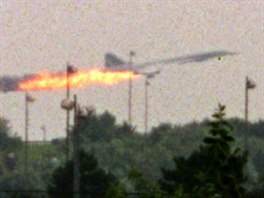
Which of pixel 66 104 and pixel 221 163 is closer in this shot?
pixel 221 163

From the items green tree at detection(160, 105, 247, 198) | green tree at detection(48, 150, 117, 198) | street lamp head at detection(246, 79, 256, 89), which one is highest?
street lamp head at detection(246, 79, 256, 89)

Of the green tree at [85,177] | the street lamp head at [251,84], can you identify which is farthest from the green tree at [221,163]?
the green tree at [85,177]

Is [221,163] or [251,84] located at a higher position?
[251,84]

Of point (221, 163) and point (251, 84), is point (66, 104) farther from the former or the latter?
point (221, 163)

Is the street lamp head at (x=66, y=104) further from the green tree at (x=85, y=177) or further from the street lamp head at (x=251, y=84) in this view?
the green tree at (x=85, y=177)

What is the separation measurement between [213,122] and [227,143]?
1.29ft

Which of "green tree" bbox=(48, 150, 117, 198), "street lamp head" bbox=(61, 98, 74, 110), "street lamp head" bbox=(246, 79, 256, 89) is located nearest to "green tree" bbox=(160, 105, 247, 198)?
"street lamp head" bbox=(61, 98, 74, 110)

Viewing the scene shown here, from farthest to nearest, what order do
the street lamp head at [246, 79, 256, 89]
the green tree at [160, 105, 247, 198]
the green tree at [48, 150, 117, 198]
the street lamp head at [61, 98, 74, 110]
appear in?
the green tree at [48, 150, 117, 198]
the street lamp head at [246, 79, 256, 89]
the street lamp head at [61, 98, 74, 110]
the green tree at [160, 105, 247, 198]

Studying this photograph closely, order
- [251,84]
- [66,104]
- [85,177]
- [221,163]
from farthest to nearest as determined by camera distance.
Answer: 1. [85,177]
2. [251,84]
3. [66,104]
4. [221,163]

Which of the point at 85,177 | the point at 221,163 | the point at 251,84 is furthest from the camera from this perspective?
the point at 85,177

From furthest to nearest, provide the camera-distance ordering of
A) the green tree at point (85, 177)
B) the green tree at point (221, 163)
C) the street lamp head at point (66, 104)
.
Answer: the green tree at point (85, 177) < the street lamp head at point (66, 104) < the green tree at point (221, 163)

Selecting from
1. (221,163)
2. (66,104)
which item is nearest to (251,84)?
(66,104)

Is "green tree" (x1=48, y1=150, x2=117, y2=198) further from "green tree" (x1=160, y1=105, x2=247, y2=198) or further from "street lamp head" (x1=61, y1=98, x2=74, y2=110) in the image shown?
"green tree" (x1=160, y1=105, x2=247, y2=198)

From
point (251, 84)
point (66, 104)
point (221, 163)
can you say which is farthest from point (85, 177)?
point (221, 163)
